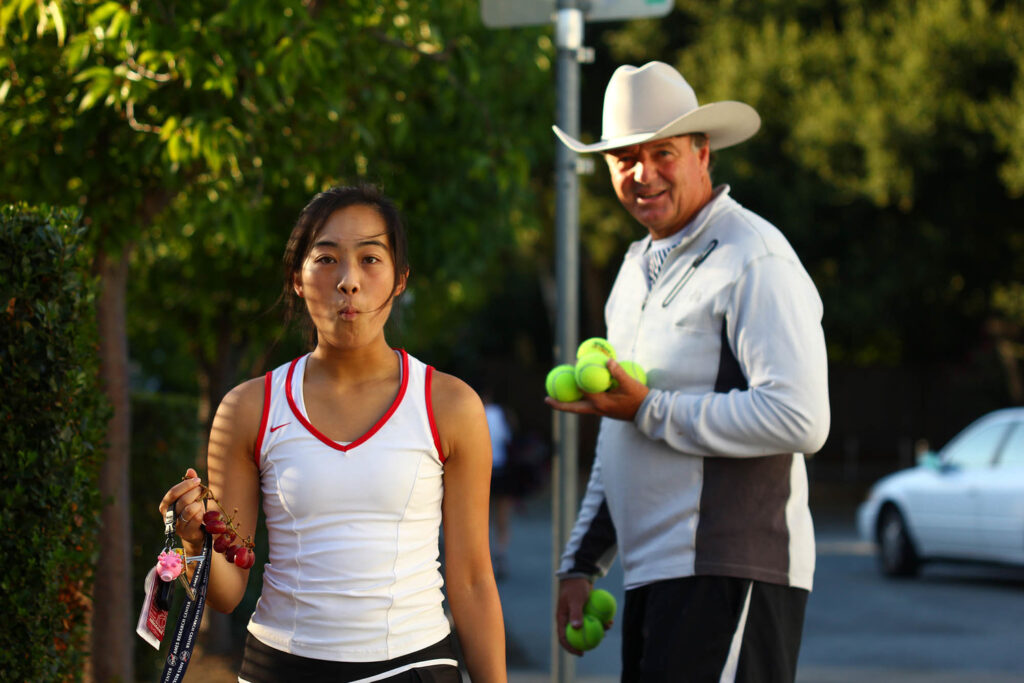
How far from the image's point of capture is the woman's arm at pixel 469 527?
255 cm

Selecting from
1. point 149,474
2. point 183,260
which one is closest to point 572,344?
point 149,474

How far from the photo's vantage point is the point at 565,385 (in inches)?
129

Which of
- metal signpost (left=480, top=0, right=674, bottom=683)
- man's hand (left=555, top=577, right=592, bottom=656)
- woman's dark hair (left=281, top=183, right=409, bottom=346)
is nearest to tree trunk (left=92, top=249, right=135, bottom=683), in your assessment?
metal signpost (left=480, top=0, right=674, bottom=683)

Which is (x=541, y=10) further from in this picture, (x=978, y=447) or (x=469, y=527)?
(x=978, y=447)

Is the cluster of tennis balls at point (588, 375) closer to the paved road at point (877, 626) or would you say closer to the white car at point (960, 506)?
the paved road at point (877, 626)

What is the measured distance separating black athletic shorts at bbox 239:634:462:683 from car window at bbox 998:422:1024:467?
394 inches

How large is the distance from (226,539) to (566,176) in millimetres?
2505

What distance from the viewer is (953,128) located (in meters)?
20.4

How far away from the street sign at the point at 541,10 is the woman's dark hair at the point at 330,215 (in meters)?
1.94

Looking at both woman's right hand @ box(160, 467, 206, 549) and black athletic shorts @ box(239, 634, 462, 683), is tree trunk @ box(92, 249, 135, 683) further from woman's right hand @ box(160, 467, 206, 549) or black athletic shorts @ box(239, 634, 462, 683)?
woman's right hand @ box(160, 467, 206, 549)

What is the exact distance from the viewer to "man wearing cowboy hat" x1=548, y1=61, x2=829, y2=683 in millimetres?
3027

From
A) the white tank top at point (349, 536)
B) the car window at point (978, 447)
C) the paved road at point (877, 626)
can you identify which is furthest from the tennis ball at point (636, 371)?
the car window at point (978, 447)

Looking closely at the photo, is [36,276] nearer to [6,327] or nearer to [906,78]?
[6,327]

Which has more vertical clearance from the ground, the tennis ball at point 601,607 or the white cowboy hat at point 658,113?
the white cowboy hat at point 658,113
